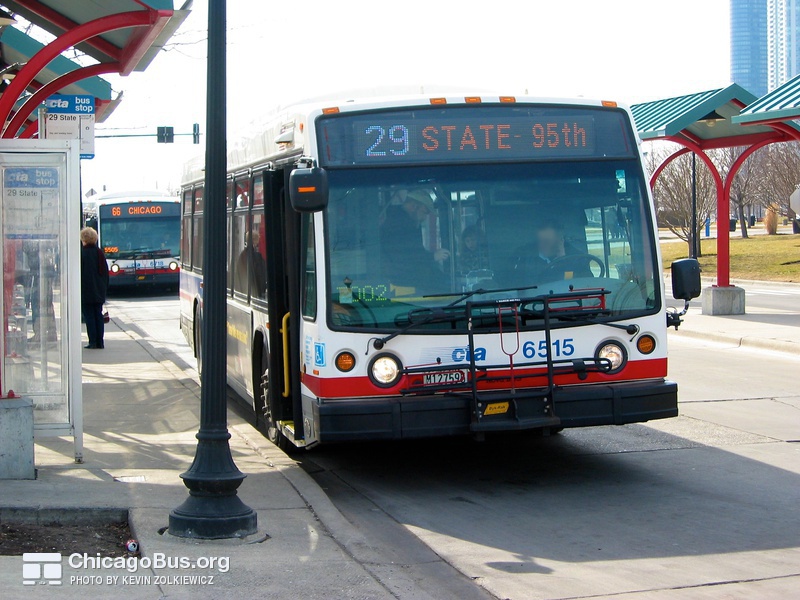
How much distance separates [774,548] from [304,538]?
2854 mm

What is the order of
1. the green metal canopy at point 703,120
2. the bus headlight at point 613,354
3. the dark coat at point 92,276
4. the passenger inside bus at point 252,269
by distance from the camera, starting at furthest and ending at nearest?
the green metal canopy at point 703,120 < the dark coat at point 92,276 < the passenger inside bus at point 252,269 < the bus headlight at point 613,354

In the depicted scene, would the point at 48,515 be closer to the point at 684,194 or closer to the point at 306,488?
the point at 306,488

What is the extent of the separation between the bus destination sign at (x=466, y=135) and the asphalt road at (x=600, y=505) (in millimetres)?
2534

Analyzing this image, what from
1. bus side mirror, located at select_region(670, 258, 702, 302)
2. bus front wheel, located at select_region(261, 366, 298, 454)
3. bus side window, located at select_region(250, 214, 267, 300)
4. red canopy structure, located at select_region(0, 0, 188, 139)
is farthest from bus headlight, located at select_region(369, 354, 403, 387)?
red canopy structure, located at select_region(0, 0, 188, 139)

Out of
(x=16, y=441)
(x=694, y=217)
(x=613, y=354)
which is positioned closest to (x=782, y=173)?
(x=694, y=217)

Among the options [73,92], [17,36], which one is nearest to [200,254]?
[17,36]

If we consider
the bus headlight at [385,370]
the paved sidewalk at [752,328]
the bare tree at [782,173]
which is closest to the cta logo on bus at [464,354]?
the bus headlight at [385,370]

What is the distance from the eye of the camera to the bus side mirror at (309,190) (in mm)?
7219

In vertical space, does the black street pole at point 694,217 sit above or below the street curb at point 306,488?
above

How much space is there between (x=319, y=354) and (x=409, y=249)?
3.28 ft

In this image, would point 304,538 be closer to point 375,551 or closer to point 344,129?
point 375,551

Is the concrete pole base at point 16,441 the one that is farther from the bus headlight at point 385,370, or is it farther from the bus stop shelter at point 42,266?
the bus headlight at point 385,370

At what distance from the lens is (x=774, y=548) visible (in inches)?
255

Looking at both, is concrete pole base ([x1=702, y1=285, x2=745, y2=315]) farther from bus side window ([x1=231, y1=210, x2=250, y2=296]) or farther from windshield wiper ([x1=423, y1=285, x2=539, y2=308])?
windshield wiper ([x1=423, y1=285, x2=539, y2=308])
